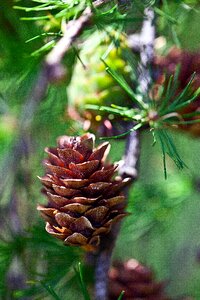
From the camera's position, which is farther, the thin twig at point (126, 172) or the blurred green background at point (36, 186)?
the blurred green background at point (36, 186)

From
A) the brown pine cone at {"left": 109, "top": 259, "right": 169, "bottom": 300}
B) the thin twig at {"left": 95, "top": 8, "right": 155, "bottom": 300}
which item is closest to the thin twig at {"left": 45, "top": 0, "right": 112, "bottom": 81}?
the thin twig at {"left": 95, "top": 8, "right": 155, "bottom": 300}

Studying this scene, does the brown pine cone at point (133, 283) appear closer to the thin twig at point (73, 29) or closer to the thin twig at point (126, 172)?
the thin twig at point (126, 172)

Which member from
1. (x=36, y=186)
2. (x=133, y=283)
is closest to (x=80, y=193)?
(x=133, y=283)

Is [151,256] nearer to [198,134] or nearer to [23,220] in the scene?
[23,220]

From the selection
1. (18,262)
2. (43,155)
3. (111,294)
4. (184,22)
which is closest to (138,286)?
(111,294)

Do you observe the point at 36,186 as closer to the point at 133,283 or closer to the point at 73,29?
the point at 133,283

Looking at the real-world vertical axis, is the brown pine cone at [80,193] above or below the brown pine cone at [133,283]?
above

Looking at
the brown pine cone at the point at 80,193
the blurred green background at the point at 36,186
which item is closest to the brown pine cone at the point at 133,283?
the blurred green background at the point at 36,186
